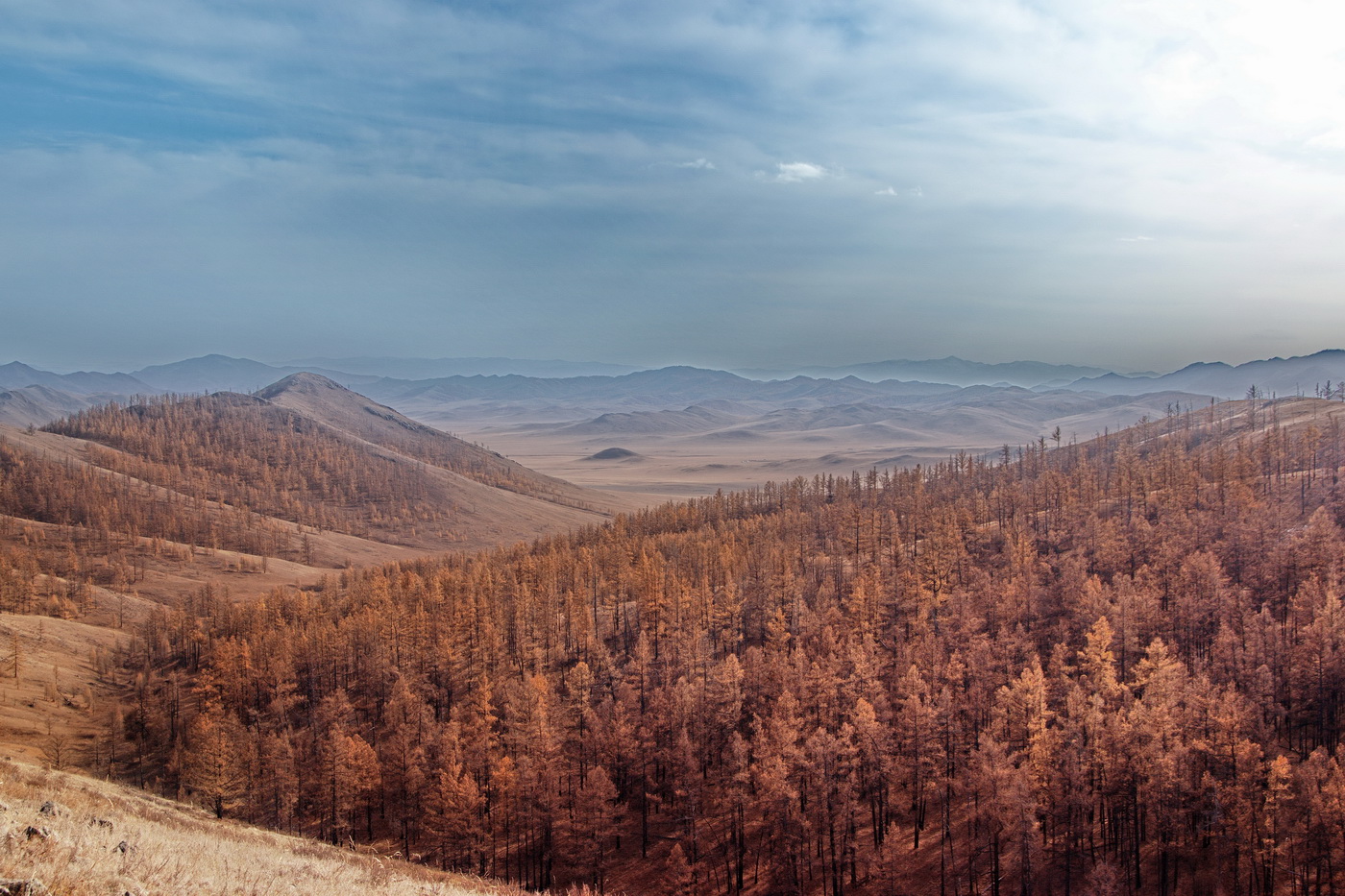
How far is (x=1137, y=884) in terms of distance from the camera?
50250 millimetres

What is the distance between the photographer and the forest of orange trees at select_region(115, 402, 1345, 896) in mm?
51750

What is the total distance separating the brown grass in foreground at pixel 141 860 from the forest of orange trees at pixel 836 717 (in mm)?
29977

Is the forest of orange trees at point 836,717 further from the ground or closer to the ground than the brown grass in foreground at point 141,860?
closer to the ground

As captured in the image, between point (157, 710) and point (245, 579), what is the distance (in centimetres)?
11837

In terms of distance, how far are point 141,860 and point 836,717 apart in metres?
58.1

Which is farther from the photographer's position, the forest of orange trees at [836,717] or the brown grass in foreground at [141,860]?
the forest of orange trees at [836,717]

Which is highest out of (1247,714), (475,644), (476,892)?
(476,892)

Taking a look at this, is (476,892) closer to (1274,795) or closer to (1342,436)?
(1274,795)

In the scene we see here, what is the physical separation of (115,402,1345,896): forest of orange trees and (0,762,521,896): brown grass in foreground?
29977 millimetres

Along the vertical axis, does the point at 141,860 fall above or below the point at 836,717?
above

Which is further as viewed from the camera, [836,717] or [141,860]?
[836,717]

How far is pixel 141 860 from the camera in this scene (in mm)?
19609

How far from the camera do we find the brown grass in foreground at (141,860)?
16.7 meters

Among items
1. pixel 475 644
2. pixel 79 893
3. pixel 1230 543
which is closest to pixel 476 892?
pixel 79 893
